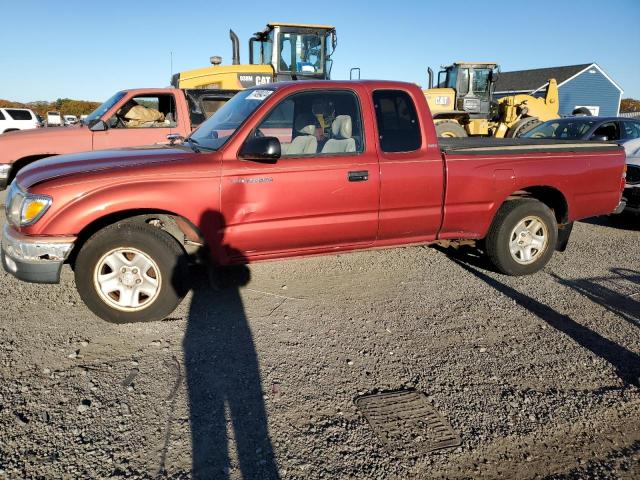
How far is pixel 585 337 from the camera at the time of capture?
3.60m

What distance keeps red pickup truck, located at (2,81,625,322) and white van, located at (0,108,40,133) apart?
1907 cm

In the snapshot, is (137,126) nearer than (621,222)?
Yes

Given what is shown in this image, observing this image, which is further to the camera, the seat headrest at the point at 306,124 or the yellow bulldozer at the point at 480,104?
the yellow bulldozer at the point at 480,104

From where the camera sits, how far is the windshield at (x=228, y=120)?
13.0ft

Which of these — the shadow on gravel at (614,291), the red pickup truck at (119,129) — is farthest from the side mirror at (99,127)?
the shadow on gravel at (614,291)

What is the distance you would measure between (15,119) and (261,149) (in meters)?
21.0

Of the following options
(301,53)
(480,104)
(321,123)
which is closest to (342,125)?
(321,123)

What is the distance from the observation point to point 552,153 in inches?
187

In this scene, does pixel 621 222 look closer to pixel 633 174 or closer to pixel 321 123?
pixel 633 174

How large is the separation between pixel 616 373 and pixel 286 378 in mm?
2223

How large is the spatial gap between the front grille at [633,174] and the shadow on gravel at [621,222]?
0.63 metres

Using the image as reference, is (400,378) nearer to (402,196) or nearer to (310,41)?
(402,196)

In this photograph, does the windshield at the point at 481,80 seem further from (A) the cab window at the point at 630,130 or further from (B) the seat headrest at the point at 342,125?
A: (B) the seat headrest at the point at 342,125

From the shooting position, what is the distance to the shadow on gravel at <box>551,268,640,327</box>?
4.06 meters
